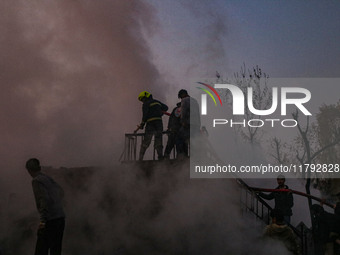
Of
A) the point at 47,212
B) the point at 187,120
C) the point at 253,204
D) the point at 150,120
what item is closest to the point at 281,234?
the point at 253,204

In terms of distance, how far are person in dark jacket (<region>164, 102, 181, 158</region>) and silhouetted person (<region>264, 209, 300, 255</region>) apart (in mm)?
3246

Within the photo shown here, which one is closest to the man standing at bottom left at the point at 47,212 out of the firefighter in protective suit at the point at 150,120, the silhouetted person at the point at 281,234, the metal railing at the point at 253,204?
the silhouetted person at the point at 281,234

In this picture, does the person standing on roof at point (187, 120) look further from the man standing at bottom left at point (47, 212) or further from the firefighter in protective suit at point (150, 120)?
the man standing at bottom left at point (47, 212)

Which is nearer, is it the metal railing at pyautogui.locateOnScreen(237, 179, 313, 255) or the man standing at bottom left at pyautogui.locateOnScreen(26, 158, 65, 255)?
the man standing at bottom left at pyautogui.locateOnScreen(26, 158, 65, 255)

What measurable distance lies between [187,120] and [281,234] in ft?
10.9

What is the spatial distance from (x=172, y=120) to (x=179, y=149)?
89cm

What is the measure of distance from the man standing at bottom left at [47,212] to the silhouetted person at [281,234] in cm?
328

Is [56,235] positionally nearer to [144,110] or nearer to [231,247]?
[231,247]

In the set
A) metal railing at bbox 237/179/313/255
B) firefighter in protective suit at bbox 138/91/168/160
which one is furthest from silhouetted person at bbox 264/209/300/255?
firefighter in protective suit at bbox 138/91/168/160

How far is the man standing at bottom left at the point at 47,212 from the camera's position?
5.12 metres

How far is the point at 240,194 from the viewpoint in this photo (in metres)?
7.50

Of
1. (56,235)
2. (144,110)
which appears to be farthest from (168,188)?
(56,235)

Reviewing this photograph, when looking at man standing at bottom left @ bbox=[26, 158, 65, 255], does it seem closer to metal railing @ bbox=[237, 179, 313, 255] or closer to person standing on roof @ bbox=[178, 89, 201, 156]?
person standing on roof @ bbox=[178, 89, 201, 156]

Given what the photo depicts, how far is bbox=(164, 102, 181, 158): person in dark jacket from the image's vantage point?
8695 mm
